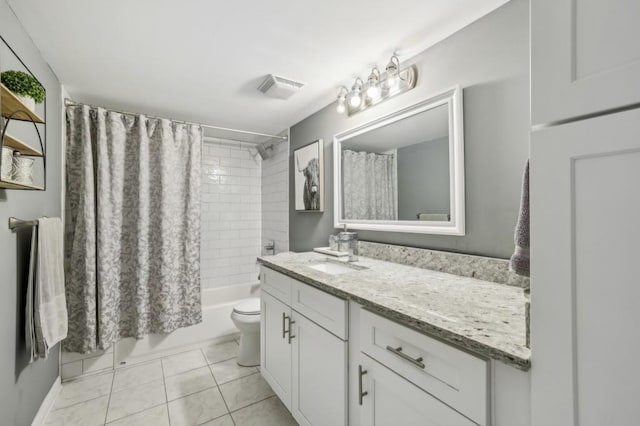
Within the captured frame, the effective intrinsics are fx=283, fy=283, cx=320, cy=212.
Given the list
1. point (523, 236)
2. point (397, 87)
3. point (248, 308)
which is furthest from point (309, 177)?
point (523, 236)

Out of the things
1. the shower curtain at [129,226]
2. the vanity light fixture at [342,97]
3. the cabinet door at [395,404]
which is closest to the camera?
the cabinet door at [395,404]

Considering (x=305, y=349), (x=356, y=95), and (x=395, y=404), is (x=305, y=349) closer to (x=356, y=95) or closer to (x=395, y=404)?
(x=395, y=404)

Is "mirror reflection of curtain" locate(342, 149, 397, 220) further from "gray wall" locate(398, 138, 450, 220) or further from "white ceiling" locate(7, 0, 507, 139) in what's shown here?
"white ceiling" locate(7, 0, 507, 139)

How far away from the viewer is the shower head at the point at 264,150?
11.4 feet

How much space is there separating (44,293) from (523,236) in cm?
222

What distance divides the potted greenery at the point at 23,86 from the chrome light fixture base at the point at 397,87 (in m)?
1.73

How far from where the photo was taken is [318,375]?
1.37 meters

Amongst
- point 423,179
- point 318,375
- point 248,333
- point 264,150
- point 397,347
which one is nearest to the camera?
point 397,347

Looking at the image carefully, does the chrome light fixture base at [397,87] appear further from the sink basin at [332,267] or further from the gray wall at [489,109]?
the sink basin at [332,267]

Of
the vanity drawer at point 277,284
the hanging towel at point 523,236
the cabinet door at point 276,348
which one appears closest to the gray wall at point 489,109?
the hanging towel at point 523,236

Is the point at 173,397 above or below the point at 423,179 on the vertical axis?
below

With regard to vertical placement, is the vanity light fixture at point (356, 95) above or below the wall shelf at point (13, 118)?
above

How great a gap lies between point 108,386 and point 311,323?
184 cm
